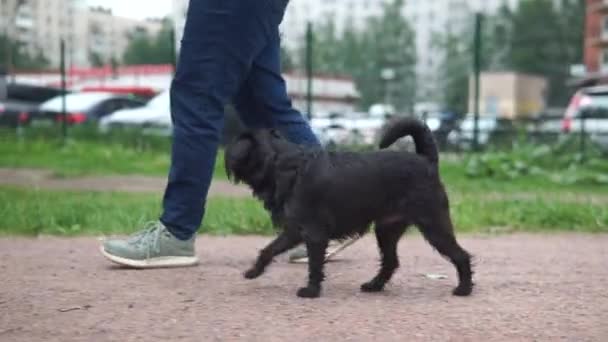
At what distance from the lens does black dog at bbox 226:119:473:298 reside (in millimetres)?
3279

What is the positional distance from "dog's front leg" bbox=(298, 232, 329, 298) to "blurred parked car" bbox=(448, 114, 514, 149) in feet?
30.2

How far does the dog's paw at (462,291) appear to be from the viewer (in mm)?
3299

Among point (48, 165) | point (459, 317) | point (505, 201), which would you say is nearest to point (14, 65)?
point (48, 165)

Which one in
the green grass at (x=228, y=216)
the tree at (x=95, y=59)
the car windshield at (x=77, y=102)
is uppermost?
the tree at (x=95, y=59)

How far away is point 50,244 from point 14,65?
15.7 metres

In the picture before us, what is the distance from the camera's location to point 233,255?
14.3 ft

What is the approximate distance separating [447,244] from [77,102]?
49.1 feet

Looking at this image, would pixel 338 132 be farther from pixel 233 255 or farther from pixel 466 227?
pixel 233 255

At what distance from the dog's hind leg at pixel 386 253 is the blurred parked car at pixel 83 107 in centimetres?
1343

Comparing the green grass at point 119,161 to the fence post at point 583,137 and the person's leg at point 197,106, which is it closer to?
the fence post at point 583,137

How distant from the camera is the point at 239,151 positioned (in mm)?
3348

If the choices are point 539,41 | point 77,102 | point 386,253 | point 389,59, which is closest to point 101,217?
point 386,253

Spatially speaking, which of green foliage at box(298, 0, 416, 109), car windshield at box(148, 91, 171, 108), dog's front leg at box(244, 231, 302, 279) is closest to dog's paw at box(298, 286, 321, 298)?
dog's front leg at box(244, 231, 302, 279)

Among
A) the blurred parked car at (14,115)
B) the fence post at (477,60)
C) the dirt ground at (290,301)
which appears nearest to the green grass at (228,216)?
the dirt ground at (290,301)
